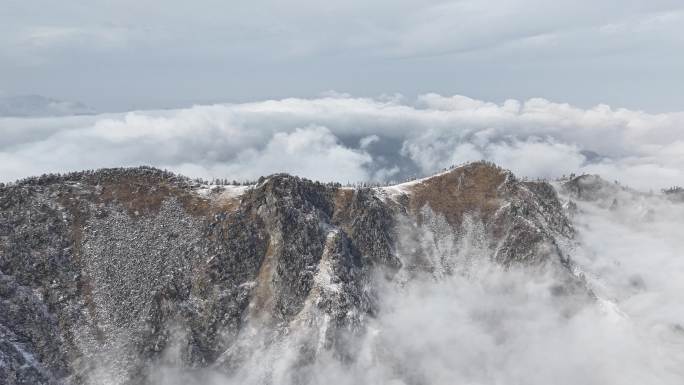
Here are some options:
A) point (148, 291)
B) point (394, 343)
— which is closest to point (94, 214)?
point (148, 291)

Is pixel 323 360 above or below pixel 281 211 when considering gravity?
below

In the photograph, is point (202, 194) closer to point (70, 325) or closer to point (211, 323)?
point (211, 323)

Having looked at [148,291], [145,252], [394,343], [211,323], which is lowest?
[394,343]

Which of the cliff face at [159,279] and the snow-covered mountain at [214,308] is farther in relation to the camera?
the snow-covered mountain at [214,308]

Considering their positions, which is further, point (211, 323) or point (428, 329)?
point (428, 329)

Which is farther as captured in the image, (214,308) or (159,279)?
(159,279)

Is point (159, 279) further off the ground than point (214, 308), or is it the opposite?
point (159, 279)

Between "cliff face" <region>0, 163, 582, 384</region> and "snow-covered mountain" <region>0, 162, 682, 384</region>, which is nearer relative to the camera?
"cliff face" <region>0, 163, 582, 384</region>

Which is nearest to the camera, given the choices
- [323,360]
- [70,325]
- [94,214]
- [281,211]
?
[70,325]
